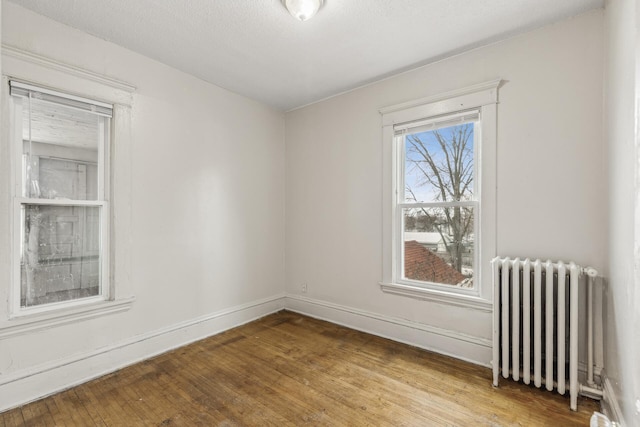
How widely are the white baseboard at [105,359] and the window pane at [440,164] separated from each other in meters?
2.32

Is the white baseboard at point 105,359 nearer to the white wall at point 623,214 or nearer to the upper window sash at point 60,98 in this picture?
the upper window sash at point 60,98

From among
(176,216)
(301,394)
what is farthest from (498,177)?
(176,216)

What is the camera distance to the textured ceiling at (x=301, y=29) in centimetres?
201

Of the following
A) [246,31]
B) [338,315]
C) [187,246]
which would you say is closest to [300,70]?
[246,31]

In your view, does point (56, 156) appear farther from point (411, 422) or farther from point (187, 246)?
point (411, 422)

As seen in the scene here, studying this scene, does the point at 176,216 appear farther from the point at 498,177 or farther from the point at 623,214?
the point at 623,214

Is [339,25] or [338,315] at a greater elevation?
[339,25]

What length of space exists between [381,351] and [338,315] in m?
0.78

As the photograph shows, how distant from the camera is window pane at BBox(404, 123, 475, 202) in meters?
2.70

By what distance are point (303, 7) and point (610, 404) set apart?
3059 millimetres

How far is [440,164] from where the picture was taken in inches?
112

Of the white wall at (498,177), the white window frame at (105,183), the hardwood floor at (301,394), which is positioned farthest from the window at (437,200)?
the white window frame at (105,183)

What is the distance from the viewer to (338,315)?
346 cm

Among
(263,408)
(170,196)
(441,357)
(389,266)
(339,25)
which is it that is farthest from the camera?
(389,266)
